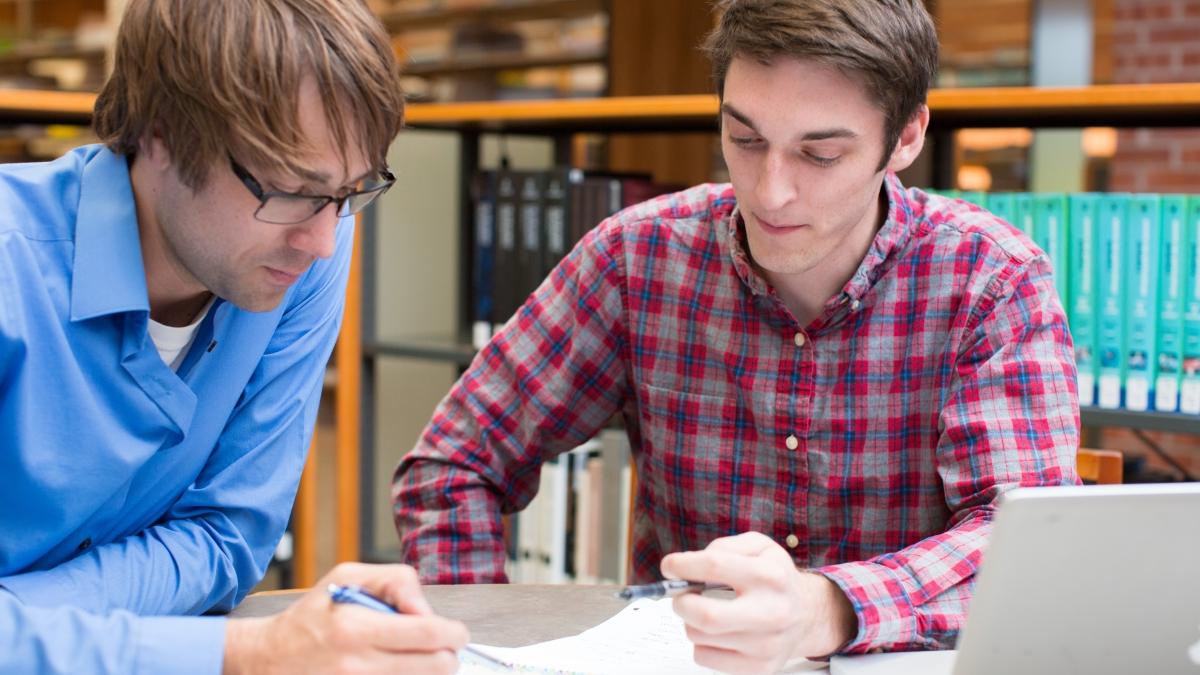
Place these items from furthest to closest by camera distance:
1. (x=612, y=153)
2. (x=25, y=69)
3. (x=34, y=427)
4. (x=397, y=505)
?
(x=25, y=69) → (x=612, y=153) → (x=397, y=505) → (x=34, y=427)

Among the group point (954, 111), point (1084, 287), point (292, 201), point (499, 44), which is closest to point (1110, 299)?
point (1084, 287)

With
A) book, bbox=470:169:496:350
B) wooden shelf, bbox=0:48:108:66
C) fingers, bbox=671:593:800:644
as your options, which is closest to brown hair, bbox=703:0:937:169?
fingers, bbox=671:593:800:644

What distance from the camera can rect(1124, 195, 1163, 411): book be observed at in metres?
1.94

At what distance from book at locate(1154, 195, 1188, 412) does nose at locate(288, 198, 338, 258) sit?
1349 millimetres

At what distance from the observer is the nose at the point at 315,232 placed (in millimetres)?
1133

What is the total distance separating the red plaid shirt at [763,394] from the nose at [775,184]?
0.53ft

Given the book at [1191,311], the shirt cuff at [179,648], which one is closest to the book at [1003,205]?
the book at [1191,311]

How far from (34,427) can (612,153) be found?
3104mm

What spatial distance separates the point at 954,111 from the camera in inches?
81.5

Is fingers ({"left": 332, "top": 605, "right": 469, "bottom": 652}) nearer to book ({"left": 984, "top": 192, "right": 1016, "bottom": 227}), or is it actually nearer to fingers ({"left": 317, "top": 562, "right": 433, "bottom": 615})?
fingers ({"left": 317, "top": 562, "right": 433, "bottom": 615})

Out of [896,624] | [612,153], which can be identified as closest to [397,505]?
[896,624]

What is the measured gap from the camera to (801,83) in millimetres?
1303

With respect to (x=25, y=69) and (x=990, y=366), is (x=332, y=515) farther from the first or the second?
(x=25, y=69)

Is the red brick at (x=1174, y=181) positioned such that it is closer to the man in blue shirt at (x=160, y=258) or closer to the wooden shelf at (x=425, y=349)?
the wooden shelf at (x=425, y=349)
